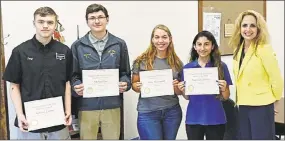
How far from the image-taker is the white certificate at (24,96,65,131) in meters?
2.23

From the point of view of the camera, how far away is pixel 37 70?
7.24 feet

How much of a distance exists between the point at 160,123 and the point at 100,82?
54 centimetres

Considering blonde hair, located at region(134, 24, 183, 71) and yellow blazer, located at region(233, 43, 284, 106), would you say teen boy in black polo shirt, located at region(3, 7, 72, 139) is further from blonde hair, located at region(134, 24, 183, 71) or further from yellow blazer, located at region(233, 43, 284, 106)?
yellow blazer, located at region(233, 43, 284, 106)

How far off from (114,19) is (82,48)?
3.12 feet

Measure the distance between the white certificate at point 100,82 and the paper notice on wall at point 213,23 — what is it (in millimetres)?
1720

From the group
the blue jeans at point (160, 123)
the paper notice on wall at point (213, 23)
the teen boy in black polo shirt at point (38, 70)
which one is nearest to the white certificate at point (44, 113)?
the teen boy in black polo shirt at point (38, 70)

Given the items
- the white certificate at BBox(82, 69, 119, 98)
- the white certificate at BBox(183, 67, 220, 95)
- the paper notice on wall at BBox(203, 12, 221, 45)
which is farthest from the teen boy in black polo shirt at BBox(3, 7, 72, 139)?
the paper notice on wall at BBox(203, 12, 221, 45)

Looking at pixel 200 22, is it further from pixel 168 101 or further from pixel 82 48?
pixel 82 48

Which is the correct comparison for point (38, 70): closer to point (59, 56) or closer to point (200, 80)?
point (59, 56)

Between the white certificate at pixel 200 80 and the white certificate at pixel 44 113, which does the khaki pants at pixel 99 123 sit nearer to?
the white certificate at pixel 44 113

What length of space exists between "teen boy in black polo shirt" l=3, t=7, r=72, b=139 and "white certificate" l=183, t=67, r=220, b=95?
2.85ft

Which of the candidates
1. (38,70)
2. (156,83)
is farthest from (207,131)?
(38,70)

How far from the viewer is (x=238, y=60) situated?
242 centimetres

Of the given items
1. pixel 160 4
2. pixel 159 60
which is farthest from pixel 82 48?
pixel 160 4
